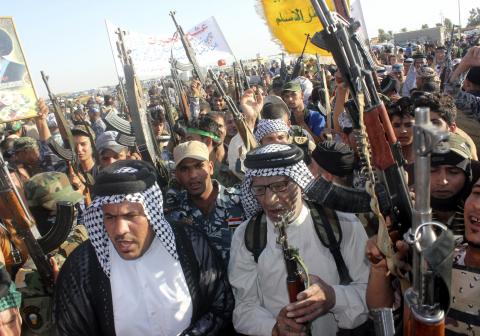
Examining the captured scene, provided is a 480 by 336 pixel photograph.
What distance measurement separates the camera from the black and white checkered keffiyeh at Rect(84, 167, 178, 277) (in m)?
2.11

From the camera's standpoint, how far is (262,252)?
7.13 feet

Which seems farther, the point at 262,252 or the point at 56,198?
the point at 56,198

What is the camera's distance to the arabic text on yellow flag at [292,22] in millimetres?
5238

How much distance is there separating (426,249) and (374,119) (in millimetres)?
679

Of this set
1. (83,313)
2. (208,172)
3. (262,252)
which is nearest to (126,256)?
(83,313)

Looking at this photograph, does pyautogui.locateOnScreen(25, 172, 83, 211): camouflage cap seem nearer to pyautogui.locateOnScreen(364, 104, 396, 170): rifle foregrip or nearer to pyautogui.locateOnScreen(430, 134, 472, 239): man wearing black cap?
pyautogui.locateOnScreen(364, 104, 396, 170): rifle foregrip

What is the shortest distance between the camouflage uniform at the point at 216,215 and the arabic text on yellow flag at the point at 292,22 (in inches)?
112

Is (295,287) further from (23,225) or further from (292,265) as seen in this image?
(23,225)

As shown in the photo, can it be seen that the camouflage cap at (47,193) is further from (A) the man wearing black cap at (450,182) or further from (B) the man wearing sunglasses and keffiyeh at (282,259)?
(A) the man wearing black cap at (450,182)

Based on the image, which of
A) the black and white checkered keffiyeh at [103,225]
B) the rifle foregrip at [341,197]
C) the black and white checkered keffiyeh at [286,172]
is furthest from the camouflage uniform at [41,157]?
the rifle foregrip at [341,197]

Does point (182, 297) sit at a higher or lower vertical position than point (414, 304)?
lower

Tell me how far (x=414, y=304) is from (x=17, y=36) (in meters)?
5.32

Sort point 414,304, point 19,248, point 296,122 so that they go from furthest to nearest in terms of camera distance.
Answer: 1. point 296,122
2. point 19,248
3. point 414,304

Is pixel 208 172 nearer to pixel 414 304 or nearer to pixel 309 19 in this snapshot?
pixel 414 304
